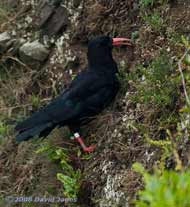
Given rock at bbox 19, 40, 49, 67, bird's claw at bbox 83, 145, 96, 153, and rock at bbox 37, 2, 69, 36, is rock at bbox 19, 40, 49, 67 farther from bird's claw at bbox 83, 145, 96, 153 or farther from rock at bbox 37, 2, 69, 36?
bird's claw at bbox 83, 145, 96, 153

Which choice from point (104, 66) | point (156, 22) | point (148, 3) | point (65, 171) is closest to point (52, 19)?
point (104, 66)

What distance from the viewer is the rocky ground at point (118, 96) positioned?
12.7 feet

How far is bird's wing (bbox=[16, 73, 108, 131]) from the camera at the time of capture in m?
4.88

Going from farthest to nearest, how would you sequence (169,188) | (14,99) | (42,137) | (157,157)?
(14,99) → (42,137) → (157,157) → (169,188)

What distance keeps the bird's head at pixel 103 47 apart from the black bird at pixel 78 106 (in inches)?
3.7

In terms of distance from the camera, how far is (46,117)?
16.1ft

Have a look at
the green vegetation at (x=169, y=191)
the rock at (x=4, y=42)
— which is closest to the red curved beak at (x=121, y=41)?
the rock at (x=4, y=42)

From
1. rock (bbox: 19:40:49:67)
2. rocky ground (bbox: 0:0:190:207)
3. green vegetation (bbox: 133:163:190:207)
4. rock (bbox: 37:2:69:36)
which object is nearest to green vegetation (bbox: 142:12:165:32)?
rocky ground (bbox: 0:0:190:207)

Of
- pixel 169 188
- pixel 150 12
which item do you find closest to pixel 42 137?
pixel 150 12

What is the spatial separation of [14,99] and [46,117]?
4.26ft

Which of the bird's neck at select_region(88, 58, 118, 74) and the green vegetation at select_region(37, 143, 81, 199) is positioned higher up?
the bird's neck at select_region(88, 58, 118, 74)

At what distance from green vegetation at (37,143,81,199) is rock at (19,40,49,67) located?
1384 mm

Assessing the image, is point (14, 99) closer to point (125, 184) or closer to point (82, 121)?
point (82, 121)

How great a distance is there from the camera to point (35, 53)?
6.19 metres
